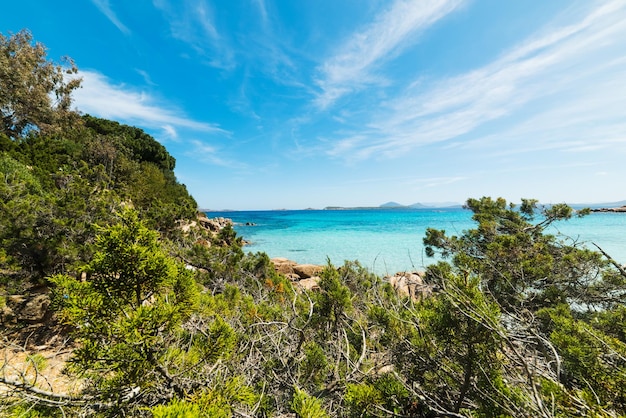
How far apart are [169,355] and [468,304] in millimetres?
1933

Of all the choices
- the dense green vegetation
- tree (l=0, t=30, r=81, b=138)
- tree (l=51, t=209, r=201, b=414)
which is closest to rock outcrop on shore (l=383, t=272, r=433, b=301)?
the dense green vegetation

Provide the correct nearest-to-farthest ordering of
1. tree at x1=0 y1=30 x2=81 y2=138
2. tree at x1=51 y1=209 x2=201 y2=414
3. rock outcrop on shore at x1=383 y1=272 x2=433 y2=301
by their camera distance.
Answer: tree at x1=51 y1=209 x2=201 y2=414, rock outcrop on shore at x1=383 y1=272 x2=433 y2=301, tree at x1=0 y1=30 x2=81 y2=138

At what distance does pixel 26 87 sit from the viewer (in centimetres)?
1428

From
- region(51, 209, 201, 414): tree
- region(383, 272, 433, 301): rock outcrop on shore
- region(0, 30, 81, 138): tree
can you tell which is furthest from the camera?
region(0, 30, 81, 138): tree

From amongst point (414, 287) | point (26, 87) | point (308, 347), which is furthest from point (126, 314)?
point (26, 87)

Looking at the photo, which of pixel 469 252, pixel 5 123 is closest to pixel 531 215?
pixel 469 252

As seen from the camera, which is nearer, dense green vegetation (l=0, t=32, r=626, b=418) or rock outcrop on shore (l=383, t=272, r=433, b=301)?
dense green vegetation (l=0, t=32, r=626, b=418)

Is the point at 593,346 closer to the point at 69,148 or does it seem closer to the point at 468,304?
the point at 468,304

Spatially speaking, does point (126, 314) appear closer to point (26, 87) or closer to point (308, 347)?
point (308, 347)

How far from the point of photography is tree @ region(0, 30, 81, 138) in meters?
13.7

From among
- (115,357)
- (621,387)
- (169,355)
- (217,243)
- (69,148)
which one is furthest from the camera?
(69,148)

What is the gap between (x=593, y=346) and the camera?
1.72m

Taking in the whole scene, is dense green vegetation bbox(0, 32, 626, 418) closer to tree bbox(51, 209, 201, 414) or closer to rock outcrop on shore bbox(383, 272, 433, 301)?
tree bbox(51, 209, 201, 414)

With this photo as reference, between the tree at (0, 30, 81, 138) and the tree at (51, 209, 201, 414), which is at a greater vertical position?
the tree at (0, 30, 81, 138)
